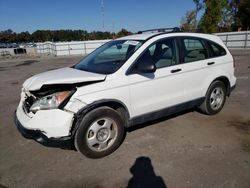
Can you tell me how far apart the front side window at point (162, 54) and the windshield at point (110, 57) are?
24 centimetres

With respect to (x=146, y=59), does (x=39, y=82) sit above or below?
below

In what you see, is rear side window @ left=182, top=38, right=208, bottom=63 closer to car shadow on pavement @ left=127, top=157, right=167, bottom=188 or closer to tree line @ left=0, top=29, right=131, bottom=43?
car shadow on pavement @ left=127, top=157, right=167, bottom=188

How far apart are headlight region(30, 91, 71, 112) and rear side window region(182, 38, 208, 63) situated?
2.35m

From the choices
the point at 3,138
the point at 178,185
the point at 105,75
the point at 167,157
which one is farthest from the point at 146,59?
the point at 3,138

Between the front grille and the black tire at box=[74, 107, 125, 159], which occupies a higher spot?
the front grille

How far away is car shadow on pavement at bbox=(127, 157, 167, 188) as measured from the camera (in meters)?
3.01

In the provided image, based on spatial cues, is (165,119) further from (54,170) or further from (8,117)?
(8,117)

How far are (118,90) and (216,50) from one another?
262cm

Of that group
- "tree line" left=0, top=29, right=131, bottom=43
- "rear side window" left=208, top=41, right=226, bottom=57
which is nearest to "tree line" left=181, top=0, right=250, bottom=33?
"rear side window" left=208, top=41, right=226, bottom=57

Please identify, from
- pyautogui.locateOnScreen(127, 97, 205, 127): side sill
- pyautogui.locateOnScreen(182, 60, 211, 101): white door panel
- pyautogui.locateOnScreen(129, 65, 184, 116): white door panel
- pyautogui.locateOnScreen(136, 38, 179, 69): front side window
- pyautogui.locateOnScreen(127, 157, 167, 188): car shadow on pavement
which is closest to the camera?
pyautogui.locateOnScreen(127, 157, 167, 188): car shadow on pavement

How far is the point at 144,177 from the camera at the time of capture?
3166mm

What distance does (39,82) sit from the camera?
3646 mm

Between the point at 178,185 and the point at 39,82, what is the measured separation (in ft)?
7.89

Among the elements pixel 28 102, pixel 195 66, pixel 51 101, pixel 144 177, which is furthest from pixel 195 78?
pixel 28 102
